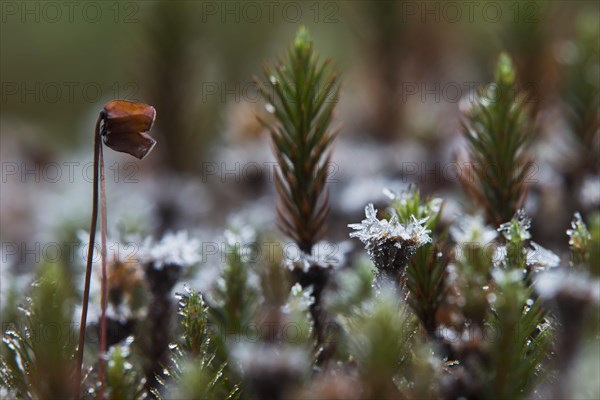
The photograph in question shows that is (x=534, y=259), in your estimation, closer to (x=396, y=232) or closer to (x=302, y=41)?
(x=396, y=232)

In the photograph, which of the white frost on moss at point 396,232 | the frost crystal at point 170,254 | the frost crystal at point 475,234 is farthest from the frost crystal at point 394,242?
the frost crystal at point 170,254

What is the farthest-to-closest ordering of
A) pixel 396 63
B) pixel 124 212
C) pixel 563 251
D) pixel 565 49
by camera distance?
pixel 396 63 < pixel 565 49 < pixel 124 212 < pixel 563 251

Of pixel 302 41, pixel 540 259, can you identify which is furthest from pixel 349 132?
pixel 540 259

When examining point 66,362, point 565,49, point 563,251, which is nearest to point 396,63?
point 565,49

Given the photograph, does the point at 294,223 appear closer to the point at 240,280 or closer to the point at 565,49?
the point at 240,280

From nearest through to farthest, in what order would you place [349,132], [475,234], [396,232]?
1. [396,232]
2. [475,234]
3. [349,132]
